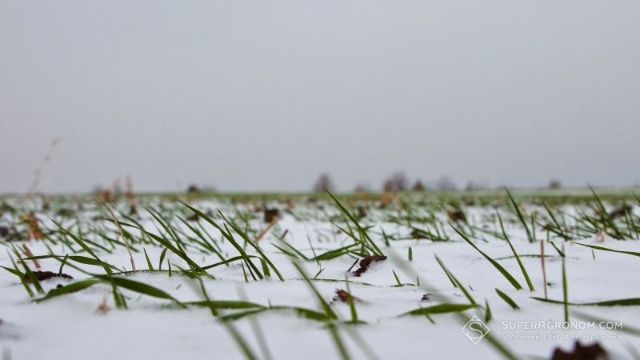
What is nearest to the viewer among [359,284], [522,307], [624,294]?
[522,307]

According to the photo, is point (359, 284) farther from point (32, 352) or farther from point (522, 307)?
point (32, 352)

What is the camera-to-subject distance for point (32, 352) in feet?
2.16

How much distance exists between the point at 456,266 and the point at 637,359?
2.70 feet

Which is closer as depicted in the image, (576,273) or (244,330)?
(244,330)

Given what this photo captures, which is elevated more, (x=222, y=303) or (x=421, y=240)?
(x=222, y=303)

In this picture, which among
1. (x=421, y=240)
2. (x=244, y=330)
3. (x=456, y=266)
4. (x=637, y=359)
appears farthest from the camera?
(x=421, y=240)

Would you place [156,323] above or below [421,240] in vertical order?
above

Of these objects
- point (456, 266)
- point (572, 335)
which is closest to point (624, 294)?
point (572, 335)

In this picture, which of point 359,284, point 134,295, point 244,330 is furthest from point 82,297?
point 359,284

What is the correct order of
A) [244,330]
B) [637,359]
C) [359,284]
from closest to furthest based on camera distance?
[637,359] < [244,330] < [359,284]

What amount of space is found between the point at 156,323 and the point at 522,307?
0.68 meters

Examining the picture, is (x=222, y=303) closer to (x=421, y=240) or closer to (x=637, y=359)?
(x=637, y=359)

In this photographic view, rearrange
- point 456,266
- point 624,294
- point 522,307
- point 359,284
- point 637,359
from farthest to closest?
point 456,266, point 359,284, point 624,294, point 522,307, point 637,359

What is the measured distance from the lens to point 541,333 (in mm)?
781
